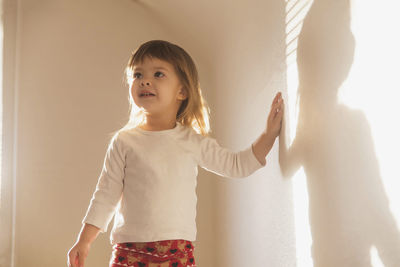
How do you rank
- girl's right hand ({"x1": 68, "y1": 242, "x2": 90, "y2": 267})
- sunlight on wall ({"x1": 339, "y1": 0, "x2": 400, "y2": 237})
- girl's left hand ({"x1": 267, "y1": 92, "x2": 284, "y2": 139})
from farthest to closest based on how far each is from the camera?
girl's right hand ({"x1": 68, "y1": 242, "x2": 90, "y2": 267}) → girl's left hand ({"x1": 267, "y1": 92, "x2": 284, "y2": 139}) → sunlight on wall ({"x1": 339, "y1": 0, "x2": 400, "y2": 237})

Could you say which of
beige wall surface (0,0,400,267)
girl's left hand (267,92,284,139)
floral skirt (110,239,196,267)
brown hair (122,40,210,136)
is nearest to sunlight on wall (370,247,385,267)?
beige wall surface (0,0,400,267)

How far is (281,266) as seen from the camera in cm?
122

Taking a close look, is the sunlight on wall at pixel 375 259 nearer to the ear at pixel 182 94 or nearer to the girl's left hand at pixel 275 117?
the girl's left hand at pixel 275 117

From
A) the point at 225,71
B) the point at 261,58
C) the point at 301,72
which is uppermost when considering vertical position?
the point at 225,71

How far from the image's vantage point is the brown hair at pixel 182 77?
1420 millimetres

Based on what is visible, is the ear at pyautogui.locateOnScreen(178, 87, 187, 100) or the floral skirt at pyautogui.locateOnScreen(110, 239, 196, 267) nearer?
the floral skirt at pyautogui.locateOnScreen(110, 239, 196, 267)

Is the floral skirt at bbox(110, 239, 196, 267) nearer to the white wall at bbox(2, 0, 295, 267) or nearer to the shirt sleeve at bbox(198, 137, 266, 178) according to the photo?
the shirt sleeve at bbox(198, 137, 266, 178)

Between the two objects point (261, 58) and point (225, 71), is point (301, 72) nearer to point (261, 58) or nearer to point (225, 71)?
point (261, 58)

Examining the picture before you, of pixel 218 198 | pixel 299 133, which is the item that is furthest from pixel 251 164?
pixel 218 198

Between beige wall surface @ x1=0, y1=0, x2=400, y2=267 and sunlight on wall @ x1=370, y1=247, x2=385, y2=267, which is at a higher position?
beige wall surface @ x1=0, y1=0, x2=400, y2=267

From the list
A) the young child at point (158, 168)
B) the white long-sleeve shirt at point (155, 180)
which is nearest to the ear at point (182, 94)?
the young child at point (158, 168)

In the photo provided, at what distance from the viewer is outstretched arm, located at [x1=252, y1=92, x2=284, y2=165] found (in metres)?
1.20

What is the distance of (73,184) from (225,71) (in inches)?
37.3

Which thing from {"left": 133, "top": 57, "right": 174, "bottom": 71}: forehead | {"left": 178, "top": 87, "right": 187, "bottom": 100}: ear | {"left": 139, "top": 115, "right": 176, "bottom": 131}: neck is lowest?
{"left": 139, "top": 115, "right": 176, "bottom": 131}: neck
